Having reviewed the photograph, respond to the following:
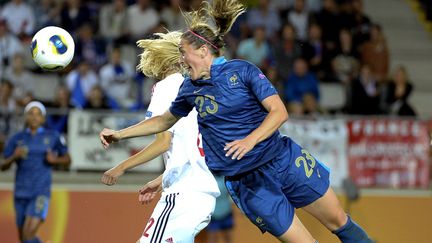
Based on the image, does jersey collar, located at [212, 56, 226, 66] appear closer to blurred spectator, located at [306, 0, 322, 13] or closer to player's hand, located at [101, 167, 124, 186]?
player's hand, located at [101, 167, 124, 186]

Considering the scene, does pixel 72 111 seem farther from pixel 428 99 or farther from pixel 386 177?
pixel 428 99

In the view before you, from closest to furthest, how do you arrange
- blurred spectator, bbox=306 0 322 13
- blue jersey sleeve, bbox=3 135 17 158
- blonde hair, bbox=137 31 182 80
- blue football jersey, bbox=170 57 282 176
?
1. blue football jersey, bbox=170 57 282 176
2. blonde hair, bbox=137 31 182 80
3. blue jersey sleeve, bbox=3 135 17 158
4. blurred spectator, bbox=306 0 322 13

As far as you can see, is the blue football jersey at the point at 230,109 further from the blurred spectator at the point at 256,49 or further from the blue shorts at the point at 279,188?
the blurred spectator at the point at 256,49

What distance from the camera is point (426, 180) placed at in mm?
13773

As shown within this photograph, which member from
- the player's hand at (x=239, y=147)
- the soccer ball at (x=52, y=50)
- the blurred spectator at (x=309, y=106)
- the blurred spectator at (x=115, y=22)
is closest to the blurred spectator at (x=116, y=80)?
the blurred spectator at (x=115, y=22)

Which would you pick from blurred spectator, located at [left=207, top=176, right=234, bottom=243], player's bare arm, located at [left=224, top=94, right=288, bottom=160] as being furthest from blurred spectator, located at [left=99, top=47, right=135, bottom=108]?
player's bare arm, located at [left=224, top=94, right=288, bottom=160]

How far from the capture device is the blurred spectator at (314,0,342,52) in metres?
16.2

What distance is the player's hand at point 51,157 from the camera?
1081cm

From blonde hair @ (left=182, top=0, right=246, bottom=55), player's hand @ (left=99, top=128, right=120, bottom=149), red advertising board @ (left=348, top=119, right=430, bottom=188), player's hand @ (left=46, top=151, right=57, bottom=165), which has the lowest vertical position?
red advertising board @ (left=348, top=119, right=430, bottom=188)

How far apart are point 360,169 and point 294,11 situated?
3.81m

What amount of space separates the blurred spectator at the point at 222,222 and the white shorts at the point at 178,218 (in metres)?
3.94

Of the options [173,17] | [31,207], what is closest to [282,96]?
[173,17]

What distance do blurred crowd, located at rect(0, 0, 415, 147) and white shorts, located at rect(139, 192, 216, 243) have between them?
22.6ft

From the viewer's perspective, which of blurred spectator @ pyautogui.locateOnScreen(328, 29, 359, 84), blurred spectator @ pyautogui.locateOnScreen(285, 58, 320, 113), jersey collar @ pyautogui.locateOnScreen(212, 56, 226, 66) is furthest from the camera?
blurred spectator @ pyautogui.locateOnScreen(328, 29, 359, 84)
